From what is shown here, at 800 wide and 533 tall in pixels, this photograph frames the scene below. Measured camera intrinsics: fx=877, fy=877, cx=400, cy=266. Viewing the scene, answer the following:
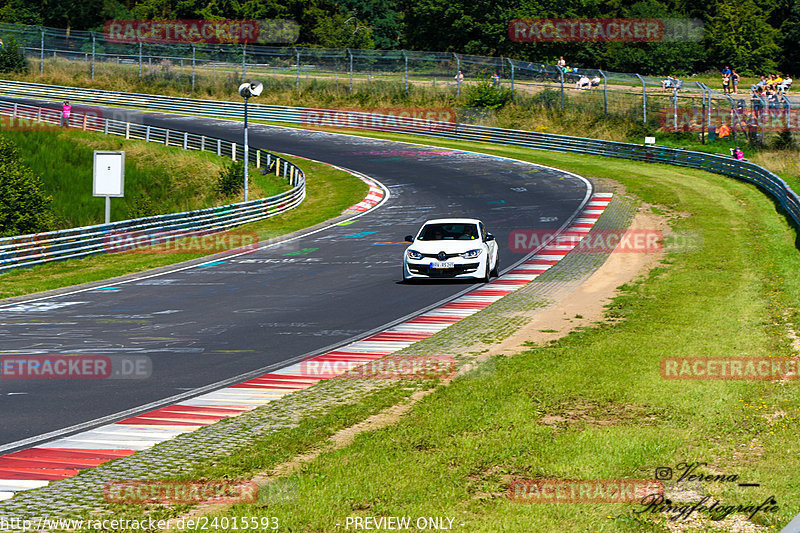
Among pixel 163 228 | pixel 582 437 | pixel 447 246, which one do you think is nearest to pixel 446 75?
pixel 163 228

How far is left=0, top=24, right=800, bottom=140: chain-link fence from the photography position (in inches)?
1809

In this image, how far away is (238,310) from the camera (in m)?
17.3

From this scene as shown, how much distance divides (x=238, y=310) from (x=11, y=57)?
65.4 metres

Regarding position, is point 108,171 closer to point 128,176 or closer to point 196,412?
point 128,176

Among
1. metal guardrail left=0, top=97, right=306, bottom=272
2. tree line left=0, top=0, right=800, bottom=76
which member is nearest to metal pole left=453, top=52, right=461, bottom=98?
metal guardrail left=0, top=97, right=306, bottom=272

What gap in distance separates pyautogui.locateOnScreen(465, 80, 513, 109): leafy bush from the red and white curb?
42.4m

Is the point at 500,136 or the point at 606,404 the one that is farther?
the point at 500,136

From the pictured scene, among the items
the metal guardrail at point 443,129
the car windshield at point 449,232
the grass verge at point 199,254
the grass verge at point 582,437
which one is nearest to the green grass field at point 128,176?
the grass verge at point 199,254

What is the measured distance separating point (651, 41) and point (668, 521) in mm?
85773

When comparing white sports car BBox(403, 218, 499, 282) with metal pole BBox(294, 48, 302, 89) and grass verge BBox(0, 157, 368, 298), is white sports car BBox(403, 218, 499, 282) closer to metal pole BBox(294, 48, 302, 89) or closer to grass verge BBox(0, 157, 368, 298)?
grass verge BBox(0, 157, 368, 298)

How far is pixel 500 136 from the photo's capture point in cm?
5516

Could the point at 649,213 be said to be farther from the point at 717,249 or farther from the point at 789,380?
the point at 789,380

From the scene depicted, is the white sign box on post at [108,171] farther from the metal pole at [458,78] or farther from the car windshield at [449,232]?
the metal pole at [458,78]

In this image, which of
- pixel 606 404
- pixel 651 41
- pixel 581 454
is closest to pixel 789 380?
pixel 606 404
